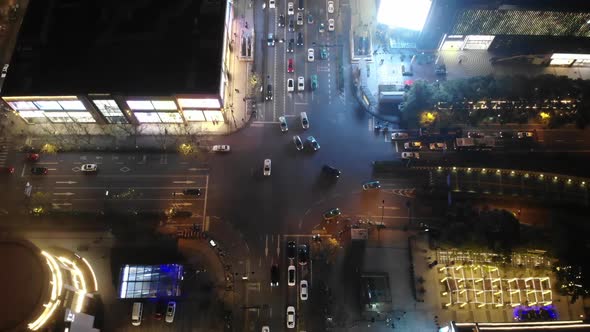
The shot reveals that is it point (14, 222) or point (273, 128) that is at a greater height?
point (273, 128)

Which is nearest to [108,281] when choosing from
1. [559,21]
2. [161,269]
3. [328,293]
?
[161,269]

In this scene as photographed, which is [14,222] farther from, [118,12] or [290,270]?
[290,270]

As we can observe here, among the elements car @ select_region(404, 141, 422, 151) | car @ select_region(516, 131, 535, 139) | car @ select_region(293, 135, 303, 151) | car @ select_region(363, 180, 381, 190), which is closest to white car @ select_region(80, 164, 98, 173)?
car @ select_region(293, 135, 303, 151)

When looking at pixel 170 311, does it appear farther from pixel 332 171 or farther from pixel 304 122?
pixel 304 122

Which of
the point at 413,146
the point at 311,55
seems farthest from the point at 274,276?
the point at 311,55

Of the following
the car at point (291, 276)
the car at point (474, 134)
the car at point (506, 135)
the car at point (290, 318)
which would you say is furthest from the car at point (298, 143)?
the car at point (506, 135)

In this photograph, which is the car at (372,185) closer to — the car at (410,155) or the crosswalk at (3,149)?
the car at (410,155)
